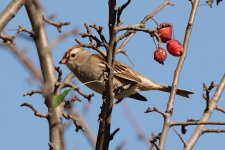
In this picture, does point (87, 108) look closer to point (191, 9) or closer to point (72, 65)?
point (191, 9)

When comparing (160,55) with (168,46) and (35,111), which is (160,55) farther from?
(35,111)

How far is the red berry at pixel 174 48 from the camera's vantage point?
14.0 ft

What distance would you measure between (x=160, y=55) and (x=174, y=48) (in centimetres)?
34

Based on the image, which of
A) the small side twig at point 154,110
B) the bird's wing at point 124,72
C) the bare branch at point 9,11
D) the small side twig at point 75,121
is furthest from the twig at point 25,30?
the bird's wing at point 124,72

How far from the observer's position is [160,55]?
3.98 m

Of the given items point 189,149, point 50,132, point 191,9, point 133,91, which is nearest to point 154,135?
point 189,149

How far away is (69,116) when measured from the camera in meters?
3.99

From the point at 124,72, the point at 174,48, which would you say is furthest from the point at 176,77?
the point at 124,72

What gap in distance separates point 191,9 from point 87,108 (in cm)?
155

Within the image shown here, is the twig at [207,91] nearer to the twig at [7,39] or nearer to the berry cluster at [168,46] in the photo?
the berry cluster at [168,46]

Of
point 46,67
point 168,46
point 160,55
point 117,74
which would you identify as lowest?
point 46,67

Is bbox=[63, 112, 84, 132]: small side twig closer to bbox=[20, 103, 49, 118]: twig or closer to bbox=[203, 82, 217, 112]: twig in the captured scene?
bbox=[20, 103, 49, 118]: twig

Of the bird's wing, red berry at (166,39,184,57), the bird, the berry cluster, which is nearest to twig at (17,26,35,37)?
the berry cluster

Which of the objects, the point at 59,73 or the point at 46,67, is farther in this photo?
the point at 59,73
